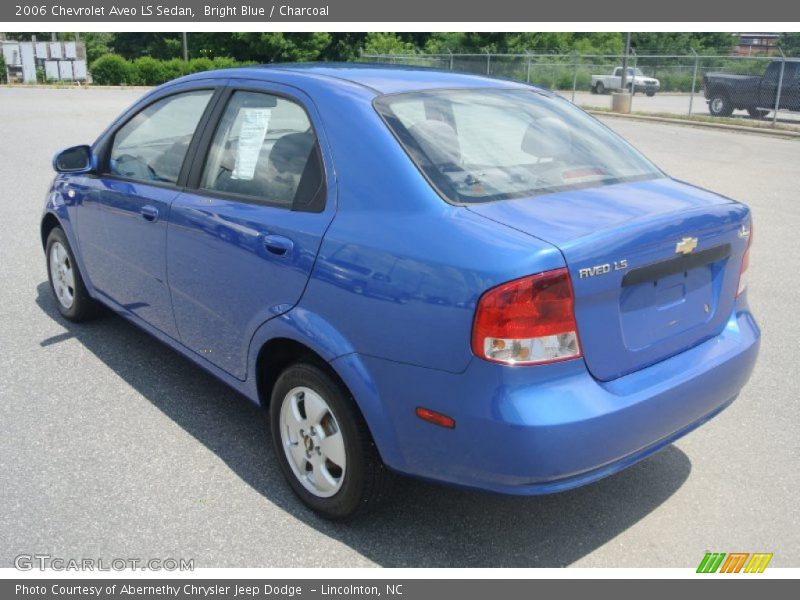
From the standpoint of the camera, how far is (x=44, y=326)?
5418mm

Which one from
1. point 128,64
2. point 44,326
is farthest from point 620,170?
point 128,64

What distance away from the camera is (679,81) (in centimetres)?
3250

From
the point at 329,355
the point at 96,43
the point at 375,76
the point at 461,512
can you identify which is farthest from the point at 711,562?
the point at 96,43

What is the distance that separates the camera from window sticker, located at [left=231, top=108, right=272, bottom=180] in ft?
11.6

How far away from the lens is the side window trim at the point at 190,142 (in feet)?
12.6

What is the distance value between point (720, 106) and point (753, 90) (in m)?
1.34

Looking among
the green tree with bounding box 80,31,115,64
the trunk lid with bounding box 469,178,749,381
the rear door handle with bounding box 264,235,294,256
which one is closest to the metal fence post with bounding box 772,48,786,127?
the trunk lid with bounding box 469,178,749,381

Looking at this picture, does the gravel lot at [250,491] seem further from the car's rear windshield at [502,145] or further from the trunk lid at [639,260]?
the car's rear windshield at [502,145]

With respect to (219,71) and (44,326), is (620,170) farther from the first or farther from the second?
(44,326)

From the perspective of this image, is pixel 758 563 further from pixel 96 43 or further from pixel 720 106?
pixel 96 43

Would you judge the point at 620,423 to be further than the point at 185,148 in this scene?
No

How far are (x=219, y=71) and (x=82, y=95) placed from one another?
30.5m

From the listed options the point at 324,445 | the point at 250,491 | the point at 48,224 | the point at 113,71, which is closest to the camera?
the point at 324,445

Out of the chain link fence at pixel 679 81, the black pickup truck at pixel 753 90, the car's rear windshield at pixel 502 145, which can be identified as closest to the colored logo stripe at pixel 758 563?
the car's rear windshield at pixel 502 145
